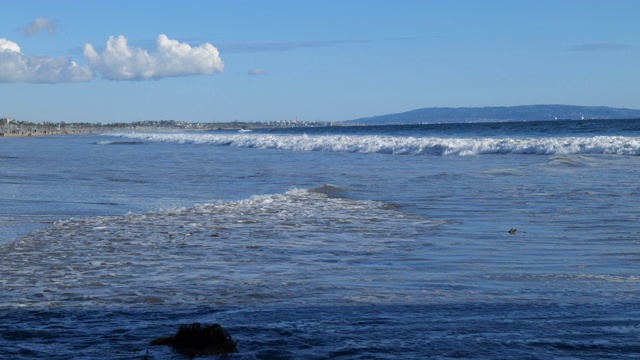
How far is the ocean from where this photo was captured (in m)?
4.92

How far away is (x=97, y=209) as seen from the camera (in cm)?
1308

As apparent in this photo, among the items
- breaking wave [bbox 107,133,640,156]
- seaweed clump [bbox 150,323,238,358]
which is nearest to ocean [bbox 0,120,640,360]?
seaweed clump [bbox 150,323,238,358]

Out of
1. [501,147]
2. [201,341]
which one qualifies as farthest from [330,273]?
[501,147]

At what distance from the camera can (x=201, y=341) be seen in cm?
474

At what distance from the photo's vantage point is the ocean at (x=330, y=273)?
4918 mm

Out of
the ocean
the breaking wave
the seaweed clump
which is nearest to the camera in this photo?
the seaweed clump

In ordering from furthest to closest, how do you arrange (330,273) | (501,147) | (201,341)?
(501,147) → (330,273) → (201,341)

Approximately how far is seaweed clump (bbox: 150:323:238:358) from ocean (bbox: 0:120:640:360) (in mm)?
94

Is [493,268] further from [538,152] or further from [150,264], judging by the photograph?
[538,152]

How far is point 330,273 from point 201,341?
8.24 feet

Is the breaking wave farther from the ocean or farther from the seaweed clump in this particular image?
the seaweed clump

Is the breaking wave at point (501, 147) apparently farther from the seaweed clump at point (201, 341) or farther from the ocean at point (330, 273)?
the seaweed clump at point (201, 341)

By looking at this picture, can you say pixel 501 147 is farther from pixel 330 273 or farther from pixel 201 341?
pixel 201 341

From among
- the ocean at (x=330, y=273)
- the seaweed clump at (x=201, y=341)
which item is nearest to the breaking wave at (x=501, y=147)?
the ocean at (x=330, y=273)
